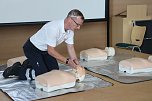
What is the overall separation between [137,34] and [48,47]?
2169mm

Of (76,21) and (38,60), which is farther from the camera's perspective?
(38,60)

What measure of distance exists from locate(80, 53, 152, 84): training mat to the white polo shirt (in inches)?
18.4

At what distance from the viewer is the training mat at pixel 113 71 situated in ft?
8.13

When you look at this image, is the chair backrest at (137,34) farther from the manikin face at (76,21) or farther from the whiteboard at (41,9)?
the manikin face at (76,21)

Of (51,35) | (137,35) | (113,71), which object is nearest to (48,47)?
(51,35)

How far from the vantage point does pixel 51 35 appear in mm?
2393

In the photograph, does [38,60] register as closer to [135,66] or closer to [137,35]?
[135,66]

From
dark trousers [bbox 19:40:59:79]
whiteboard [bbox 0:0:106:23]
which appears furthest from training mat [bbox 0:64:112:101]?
whiteboard [bbox 0:0:106:23]

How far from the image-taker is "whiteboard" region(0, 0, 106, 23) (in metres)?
3.81

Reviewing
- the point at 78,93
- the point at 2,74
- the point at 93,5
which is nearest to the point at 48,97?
the point at 78,93

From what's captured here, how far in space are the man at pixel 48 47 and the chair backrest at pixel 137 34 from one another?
1.79 m

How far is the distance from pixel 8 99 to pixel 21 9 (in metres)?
2.08

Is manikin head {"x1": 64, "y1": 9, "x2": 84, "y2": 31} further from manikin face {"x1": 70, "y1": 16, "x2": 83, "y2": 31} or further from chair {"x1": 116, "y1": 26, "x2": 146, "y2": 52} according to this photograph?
chair {"x1": 116, "y1": 26, "x2": 146, "y2": 52}

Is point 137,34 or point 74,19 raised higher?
point 74,19
